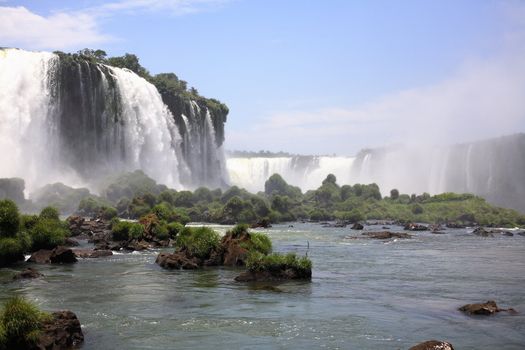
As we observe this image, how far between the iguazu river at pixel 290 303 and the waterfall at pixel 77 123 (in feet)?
166

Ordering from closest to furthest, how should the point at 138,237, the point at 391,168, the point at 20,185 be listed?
the point at 138,237 → the point at 20,185 → the point at 391,168

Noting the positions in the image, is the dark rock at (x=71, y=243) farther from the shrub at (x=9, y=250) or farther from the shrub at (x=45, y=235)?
the shrub at (x=9, y=250)

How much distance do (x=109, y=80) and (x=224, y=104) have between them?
152 ft

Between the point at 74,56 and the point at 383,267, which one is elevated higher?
the point at 74,56

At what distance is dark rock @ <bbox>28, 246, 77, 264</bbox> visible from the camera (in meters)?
35.6

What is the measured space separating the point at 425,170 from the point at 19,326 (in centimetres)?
12166

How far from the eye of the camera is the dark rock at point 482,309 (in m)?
23.1

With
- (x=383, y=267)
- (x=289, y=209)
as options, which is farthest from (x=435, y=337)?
(x=289, y=209)

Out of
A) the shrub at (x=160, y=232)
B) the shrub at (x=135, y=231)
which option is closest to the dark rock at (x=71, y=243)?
the shrub at (x=135, y=231)

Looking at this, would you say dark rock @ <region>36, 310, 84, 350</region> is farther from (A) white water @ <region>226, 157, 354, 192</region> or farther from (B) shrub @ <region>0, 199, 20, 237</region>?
(A) white water @ <region>226, 157, 354, 192</region>

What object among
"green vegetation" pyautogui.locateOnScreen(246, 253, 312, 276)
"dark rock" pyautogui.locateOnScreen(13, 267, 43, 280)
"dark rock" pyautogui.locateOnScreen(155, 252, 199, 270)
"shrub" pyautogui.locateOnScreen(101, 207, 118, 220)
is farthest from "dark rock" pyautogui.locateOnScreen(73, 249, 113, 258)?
"shrub" pyautogui.locateOnScreen(101, 207, 118, 220)

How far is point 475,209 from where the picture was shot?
94688 mm

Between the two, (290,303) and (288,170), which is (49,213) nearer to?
(290,303)

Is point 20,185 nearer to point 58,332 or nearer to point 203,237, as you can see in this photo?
point 203,237
